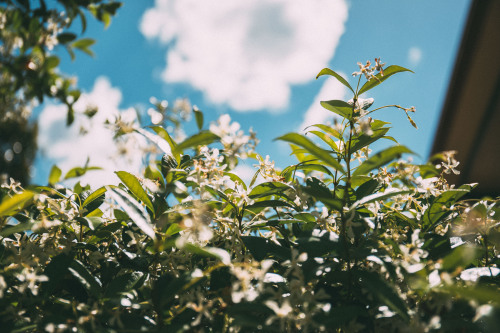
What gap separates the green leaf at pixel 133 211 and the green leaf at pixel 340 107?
1.75 feet

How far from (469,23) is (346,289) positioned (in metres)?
2.63

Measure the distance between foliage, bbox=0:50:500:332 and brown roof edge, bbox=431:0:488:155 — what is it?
2.13 meters

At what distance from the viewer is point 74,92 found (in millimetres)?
1562

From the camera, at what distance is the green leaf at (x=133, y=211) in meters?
0.72

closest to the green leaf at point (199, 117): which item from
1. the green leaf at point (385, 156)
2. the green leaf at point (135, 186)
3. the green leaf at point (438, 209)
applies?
the green leaf at point (135, 186)

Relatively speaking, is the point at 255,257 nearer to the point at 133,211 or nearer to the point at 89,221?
the point at 133,211

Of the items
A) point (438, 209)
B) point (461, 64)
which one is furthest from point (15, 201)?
point (461, 64)

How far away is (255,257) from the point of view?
2.60ft

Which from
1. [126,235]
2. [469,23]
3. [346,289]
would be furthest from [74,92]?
[469,23]

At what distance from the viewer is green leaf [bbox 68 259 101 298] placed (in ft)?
2.41

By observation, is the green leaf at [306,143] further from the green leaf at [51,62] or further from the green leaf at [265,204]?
the green leaf at [51,62]

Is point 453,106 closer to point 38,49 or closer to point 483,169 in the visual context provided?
point 483,169

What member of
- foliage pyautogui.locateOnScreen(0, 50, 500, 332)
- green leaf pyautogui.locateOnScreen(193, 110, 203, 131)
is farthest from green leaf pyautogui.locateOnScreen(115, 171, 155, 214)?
green leaf pyautogui.locateOnScreen(193, 110, 203, 131)

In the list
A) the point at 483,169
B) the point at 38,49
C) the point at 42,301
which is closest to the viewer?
the point at 42,301
